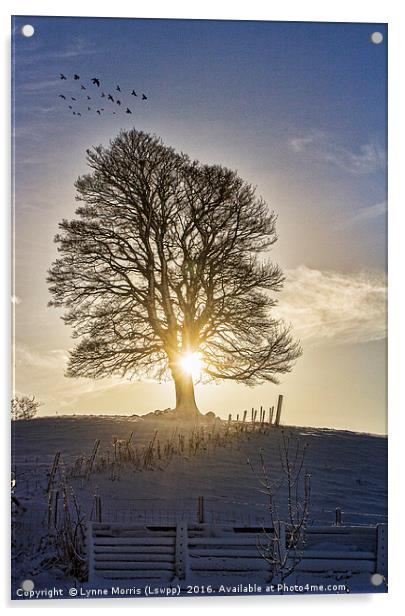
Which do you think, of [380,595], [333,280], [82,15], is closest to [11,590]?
[380,595]

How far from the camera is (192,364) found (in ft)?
22.0

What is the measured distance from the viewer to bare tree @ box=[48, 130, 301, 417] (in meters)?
6.62

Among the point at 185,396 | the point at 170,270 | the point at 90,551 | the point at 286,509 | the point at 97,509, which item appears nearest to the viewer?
the point at 90,551

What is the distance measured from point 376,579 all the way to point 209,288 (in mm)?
2132

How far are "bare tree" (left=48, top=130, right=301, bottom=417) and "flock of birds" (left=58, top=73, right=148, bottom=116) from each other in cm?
19

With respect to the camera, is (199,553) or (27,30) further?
(27,30)

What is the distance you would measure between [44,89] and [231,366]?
2.13 metres

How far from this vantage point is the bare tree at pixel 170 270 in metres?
6.62

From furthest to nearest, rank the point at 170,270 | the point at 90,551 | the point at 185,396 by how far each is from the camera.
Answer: the point at 170,270 < the point at 185,396 < the point at 90,551

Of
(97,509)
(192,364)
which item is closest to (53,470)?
(97,509)

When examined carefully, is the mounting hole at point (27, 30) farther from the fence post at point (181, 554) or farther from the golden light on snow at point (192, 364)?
the fence post at point (181, 554)

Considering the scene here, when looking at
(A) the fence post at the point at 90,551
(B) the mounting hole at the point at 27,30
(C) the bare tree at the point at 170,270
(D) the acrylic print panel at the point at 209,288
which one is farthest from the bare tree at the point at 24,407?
(B) the mounting hole at the point at 27,30

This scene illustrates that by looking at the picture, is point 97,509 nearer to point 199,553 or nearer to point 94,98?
point 199,553

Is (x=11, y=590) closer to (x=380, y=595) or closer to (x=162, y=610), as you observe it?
(x=162, y=610)
